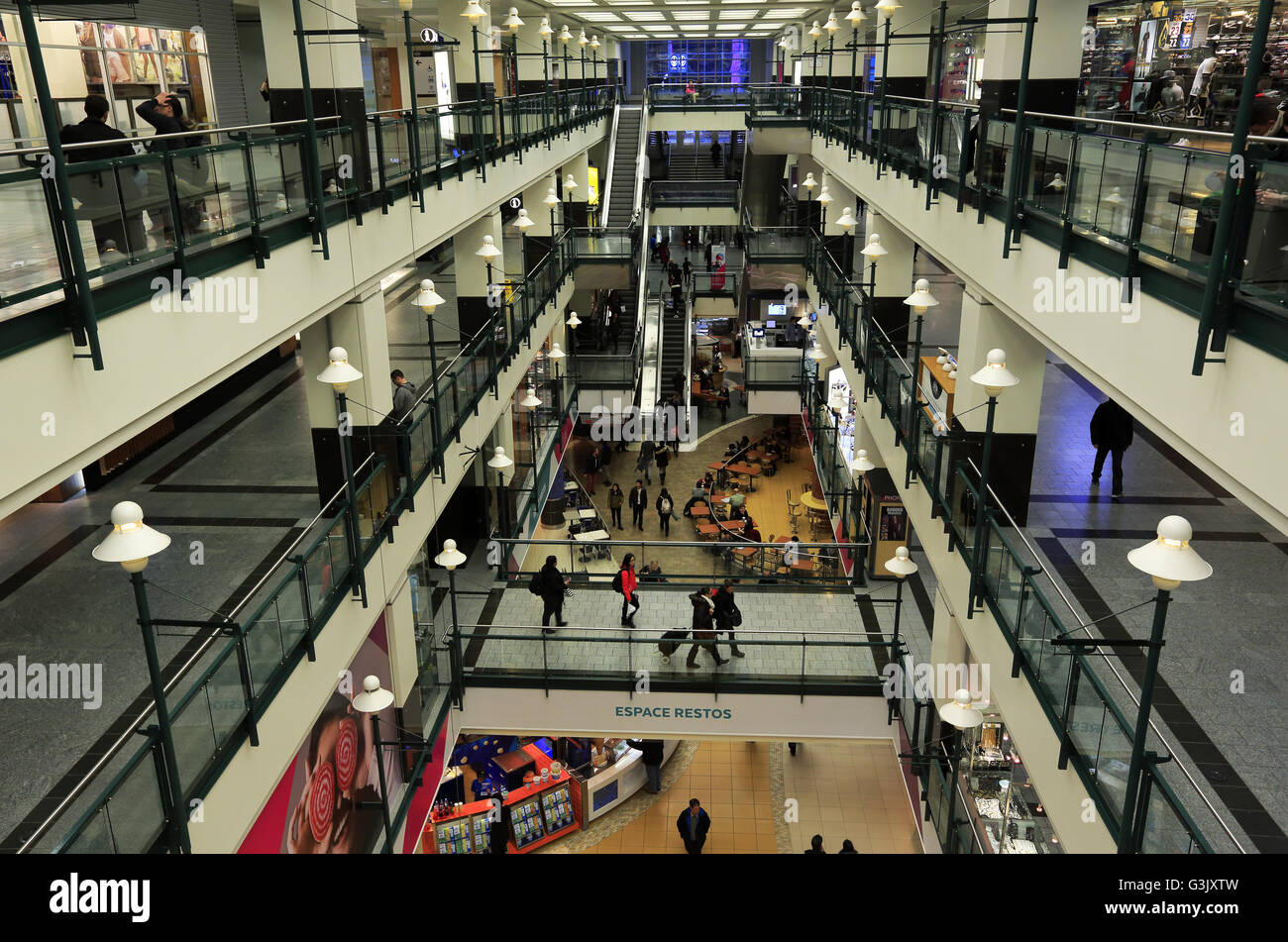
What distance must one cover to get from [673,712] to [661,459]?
1286cm

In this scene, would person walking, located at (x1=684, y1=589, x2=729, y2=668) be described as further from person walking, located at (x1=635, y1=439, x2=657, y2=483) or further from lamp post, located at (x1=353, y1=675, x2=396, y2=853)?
person walking, located at (x1=635, y1=439, x2=657, y2=483)

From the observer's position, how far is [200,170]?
22.1ft

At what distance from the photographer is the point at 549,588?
1423 cm

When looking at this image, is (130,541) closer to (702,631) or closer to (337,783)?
(337,783)

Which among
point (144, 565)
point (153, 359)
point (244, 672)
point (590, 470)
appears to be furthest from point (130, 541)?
point (590, 470)

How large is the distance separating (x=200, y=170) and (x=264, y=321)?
1.47m

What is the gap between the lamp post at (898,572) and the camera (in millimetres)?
12273

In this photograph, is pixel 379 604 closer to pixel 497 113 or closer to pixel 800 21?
pixel 497 113

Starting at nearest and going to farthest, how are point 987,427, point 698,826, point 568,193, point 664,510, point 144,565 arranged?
point 144,565
point 987,427
point 698,826
point 664,510
point 568,193

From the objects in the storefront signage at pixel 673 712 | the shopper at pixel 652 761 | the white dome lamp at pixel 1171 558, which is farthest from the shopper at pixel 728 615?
the white dome lamp at pixel 1171 558

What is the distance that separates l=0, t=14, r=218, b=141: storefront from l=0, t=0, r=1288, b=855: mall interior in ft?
0.24

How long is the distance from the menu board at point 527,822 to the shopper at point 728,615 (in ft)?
16.7

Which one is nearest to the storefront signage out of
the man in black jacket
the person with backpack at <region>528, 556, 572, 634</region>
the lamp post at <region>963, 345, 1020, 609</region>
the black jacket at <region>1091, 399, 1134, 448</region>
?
the person with backpack at <region>528, 556, 572, 634</region>
